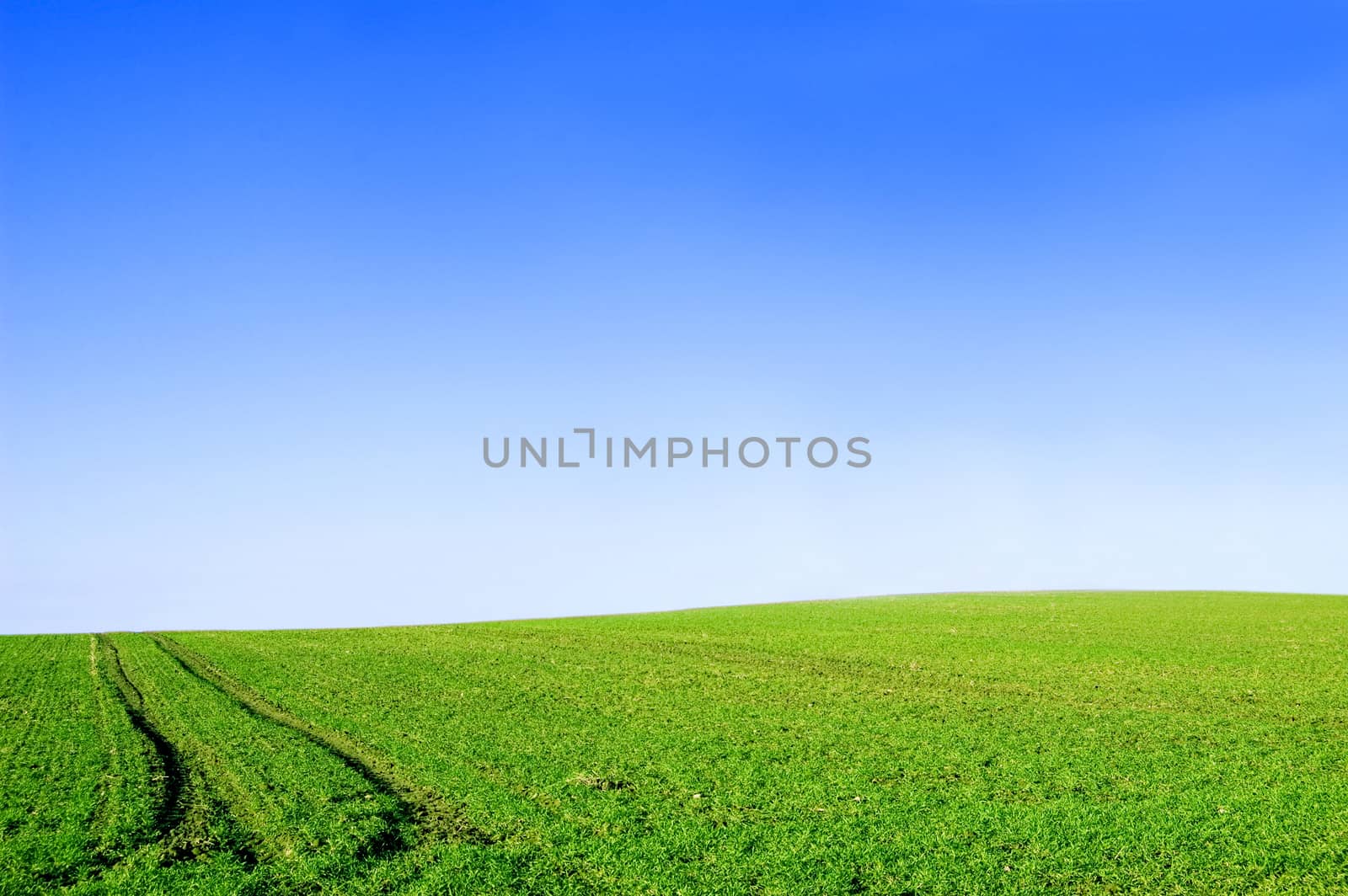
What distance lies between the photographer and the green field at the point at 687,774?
12430 mm

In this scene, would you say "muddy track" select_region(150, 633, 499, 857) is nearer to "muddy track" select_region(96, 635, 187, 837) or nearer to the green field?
the green field

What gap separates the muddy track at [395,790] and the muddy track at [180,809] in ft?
7.51

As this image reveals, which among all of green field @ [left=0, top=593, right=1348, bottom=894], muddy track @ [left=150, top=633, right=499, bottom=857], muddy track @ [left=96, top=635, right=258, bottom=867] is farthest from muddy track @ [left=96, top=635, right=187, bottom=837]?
muddy track @ [left=150, top=633, right=499, bottom=857]

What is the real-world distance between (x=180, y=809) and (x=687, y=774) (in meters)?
8.89

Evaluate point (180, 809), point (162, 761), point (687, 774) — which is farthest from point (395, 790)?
point (162, 761)

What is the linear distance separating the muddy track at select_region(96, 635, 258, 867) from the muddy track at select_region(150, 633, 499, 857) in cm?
229

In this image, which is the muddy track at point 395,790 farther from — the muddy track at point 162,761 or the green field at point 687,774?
the muddy track at point 162,761

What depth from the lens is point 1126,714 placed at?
2400cm

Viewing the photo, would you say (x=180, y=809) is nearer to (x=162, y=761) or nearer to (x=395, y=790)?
(x=395, y=790)

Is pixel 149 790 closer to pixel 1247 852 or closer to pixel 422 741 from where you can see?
pixel 422 741

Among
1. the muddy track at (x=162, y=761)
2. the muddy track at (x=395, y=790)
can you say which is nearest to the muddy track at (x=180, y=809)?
the muddy track at (x=162, y=761)

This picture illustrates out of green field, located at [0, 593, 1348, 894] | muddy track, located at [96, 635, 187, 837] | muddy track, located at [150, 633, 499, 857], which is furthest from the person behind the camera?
muddy track, located at [96, 635, 187, 837]

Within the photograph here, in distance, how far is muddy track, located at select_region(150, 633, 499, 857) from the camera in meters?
13.8

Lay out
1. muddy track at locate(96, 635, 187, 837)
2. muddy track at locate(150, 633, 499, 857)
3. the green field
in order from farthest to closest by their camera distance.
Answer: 1. muddy track at locate(96, 635, 187, 837)
2. muddy track at locate(150, 633, 499, 857)
3. the green field
